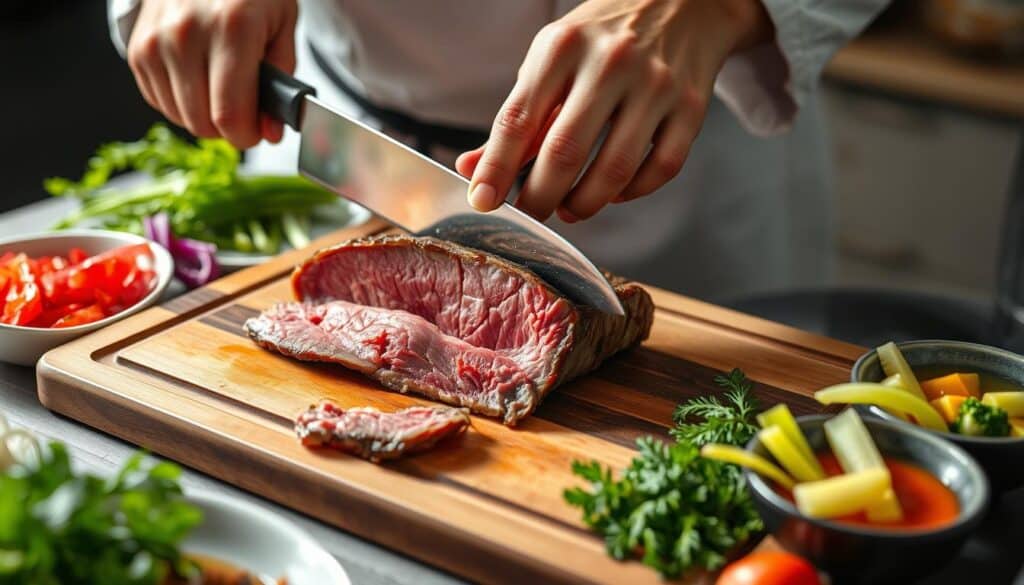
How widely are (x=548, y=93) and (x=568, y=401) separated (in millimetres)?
Answer: 616

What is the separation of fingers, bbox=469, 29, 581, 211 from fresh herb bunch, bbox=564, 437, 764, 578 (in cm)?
62

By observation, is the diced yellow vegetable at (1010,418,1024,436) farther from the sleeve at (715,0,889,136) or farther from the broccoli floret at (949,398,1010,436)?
the sleeve at (715,0,889,136)

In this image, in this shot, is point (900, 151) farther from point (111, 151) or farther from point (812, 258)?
point (111, 151)

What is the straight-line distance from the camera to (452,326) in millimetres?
2438

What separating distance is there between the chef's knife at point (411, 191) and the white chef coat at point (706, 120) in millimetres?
607

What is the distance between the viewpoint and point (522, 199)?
225 cm

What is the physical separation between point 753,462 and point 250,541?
0.76m

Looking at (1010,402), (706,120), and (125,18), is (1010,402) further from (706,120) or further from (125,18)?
(125,18)

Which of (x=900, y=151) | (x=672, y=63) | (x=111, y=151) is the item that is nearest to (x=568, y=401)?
(x=672, y=63)

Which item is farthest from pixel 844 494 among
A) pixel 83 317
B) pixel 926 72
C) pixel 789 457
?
pixel 926 72

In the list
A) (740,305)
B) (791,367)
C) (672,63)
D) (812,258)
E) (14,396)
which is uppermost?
(672,63)

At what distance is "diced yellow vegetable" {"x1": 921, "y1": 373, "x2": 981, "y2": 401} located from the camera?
6.62 feet

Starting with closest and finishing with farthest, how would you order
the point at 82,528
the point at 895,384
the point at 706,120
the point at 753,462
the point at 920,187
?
1. the point at 82,528
2. the point at 753,462
3. the point at 895,384
4. the point at 706,120
5. the point at 920,187

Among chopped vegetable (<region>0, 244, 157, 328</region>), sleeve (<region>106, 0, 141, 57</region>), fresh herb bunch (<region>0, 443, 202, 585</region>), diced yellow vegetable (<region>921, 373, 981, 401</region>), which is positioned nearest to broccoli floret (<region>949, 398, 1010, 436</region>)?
diced yellow vegetable (<region>921, 373, 981, 401</region>)
